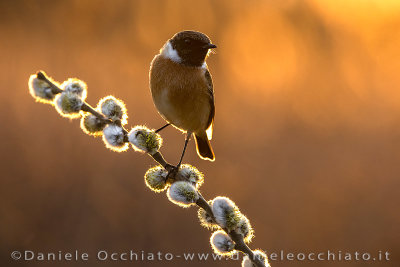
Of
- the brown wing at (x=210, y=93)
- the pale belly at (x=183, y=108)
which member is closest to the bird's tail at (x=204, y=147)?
the brown wing at (x=210, y=93)

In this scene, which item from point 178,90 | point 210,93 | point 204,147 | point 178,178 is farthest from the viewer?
point 204,147

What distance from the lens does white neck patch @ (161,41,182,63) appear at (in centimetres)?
239

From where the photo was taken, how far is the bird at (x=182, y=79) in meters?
2.34

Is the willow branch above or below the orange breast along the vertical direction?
below

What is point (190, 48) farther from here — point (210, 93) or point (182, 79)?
point (210, 93)

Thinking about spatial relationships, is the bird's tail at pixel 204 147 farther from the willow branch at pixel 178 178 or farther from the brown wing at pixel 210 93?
the willow branch at pixel 178 178

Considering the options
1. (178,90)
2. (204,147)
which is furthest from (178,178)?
(204,147)

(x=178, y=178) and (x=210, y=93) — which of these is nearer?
(x=178, y=178)

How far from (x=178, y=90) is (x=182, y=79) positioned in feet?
0.24

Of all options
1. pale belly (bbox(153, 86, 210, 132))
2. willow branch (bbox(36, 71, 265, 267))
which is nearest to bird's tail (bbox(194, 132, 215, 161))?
pale belly (bbox(153, 86, 210, 132))

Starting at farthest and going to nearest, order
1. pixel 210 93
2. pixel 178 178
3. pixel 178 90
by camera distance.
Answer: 1. pixel 210 93
2. pixel 178 90
3. pixel 178 178

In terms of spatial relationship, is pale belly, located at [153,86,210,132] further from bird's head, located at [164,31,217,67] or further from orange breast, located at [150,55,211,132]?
bird's head, located at [164,31,217,67]

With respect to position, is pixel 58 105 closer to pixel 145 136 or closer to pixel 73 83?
pixel 73 83

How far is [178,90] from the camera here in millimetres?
2355
